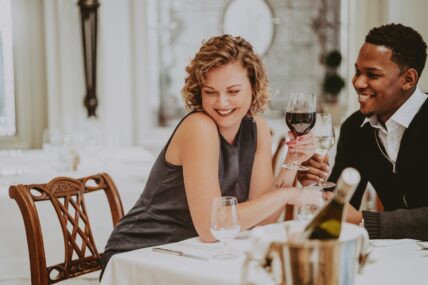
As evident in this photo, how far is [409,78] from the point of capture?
246 centimetres

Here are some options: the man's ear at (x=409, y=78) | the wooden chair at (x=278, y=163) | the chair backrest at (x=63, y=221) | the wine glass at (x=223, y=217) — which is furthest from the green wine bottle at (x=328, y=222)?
the wooden chair at (x=278, y=163)

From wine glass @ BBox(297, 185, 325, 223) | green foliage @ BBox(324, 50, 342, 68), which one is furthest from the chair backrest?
green foliage @ BBox(324, 50, 342, 68)

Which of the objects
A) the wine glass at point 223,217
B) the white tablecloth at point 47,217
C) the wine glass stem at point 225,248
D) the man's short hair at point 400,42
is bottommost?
the white tablecloth at point 47,217

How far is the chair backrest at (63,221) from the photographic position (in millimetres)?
2193

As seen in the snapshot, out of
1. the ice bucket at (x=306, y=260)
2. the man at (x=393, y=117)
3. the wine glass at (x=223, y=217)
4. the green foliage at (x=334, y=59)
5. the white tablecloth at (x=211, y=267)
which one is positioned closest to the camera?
the ice bucket at (x=306, y=260)

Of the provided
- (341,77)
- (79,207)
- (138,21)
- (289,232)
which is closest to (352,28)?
(341,77)

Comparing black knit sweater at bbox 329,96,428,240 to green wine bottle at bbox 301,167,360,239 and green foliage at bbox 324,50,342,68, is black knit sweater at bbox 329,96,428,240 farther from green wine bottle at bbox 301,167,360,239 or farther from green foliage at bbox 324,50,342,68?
green foliage at bbox 324,50,342,68

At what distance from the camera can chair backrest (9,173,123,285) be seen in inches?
86.4

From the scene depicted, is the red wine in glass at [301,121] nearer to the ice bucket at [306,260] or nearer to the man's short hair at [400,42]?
the man's short hair at [400,42]

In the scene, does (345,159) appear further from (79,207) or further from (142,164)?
(142,164)

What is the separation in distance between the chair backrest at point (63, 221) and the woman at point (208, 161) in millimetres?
166

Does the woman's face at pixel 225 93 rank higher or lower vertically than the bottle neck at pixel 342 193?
higher

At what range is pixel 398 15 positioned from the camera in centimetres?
507

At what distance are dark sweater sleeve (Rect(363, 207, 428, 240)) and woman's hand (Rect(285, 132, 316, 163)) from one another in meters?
0.33
